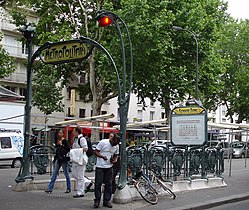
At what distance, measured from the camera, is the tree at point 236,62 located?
163 feet

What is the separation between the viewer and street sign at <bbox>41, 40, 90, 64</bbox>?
39.1 feet

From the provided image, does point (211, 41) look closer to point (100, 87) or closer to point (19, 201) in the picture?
point (100, 87)

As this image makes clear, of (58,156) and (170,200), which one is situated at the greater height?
(58,156)

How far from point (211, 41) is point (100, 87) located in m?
9.38

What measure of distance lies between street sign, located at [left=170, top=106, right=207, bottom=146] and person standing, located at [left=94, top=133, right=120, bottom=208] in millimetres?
4675

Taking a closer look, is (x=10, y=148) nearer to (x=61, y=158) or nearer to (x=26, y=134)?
(x=26, y=134)

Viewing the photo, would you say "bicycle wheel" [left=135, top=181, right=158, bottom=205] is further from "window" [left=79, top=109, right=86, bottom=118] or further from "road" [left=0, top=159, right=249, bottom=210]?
"window" [left=79, top=109, right=86, bottom=118]

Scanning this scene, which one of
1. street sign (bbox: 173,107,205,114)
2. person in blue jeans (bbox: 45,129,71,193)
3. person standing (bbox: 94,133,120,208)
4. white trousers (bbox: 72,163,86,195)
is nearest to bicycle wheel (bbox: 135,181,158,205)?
person standing (bbox: 94,133,120,208)

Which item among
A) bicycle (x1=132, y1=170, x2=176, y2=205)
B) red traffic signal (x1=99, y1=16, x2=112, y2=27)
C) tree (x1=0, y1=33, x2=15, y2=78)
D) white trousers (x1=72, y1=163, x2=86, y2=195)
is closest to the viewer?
bicycle (x1=132, y1=170, x2=176, y2=205)

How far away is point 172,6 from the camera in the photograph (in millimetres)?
31047

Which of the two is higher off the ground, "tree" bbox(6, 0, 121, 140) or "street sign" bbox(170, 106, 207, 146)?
"tree" bbox(6, 0, 121, 140)

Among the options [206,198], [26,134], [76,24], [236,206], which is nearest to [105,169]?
[26,134]

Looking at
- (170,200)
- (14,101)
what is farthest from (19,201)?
(14,101)

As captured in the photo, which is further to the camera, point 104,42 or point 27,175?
point 104,42
